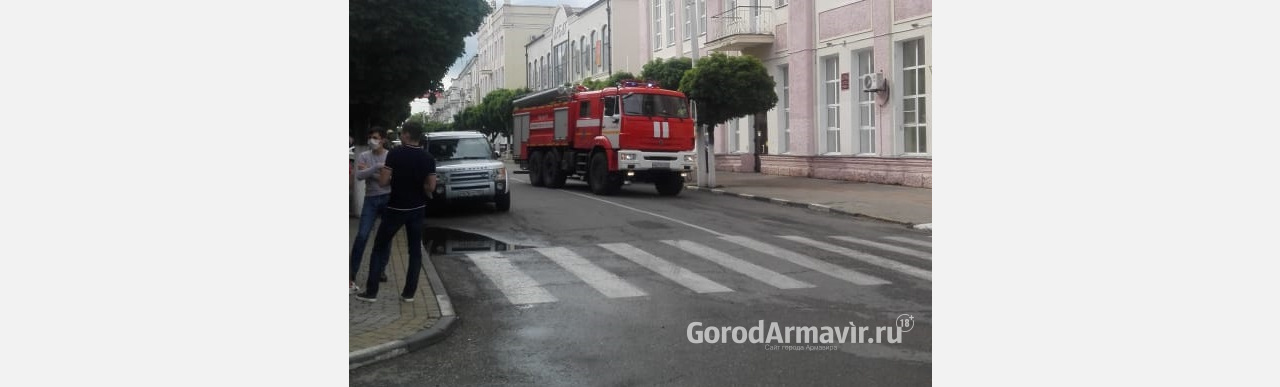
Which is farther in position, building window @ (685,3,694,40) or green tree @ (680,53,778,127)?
green tree @ (680,53,778,127)

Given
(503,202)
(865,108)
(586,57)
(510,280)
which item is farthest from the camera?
(586,57)

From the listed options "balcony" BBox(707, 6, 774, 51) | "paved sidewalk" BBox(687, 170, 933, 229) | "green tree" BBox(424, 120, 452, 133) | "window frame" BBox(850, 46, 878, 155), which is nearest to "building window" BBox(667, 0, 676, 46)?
"balcony" BBox(707, 6, 774, 51)

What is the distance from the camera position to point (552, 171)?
57.9 ft

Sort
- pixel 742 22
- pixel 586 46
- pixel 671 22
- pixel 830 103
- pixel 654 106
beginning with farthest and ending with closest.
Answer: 1. pixel 654 106
2. pixel 671 22
3. pixel 742 22
4. pixel 586 46
5. pixel 830 103

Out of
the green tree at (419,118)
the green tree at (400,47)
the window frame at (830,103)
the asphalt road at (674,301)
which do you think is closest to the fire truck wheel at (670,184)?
the window frame at (830,103)

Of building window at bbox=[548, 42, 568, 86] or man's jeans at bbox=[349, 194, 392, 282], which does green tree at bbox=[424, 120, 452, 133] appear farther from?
building window at bbox=[548, 42, 568, 86]

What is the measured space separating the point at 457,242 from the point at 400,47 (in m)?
4.80

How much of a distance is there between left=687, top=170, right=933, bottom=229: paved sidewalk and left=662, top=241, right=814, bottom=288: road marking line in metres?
1.27

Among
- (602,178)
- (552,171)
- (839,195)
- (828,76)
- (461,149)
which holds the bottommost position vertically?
(839,195)

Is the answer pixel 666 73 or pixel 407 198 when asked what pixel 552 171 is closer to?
pixel 666 73

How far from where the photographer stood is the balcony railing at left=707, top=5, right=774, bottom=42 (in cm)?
1377

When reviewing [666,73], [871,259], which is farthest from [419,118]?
[666,73]

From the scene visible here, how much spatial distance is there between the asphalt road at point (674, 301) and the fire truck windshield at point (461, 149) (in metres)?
0.79

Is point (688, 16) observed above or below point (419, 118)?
above
